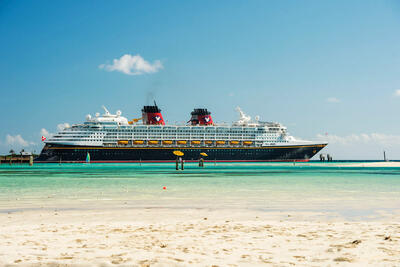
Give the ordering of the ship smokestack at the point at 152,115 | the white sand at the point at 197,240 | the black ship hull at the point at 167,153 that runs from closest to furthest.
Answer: the white sand at the point at 197,240 → the black ship hull at the point at 167,153 → the ship smokestack at the point at 152,115

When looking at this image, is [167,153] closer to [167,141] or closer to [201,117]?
[167,141]

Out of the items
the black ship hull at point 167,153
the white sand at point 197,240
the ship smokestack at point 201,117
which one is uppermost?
the ship smokestack at point 201,117

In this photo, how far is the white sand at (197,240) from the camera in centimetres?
488

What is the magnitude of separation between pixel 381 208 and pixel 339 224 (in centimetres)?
347

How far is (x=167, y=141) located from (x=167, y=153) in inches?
123

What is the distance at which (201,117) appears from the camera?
89.7 meters

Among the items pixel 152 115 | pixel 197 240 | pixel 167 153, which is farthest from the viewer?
pixel 152 115

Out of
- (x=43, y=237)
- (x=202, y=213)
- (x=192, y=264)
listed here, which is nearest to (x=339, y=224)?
(x=202, y=213)

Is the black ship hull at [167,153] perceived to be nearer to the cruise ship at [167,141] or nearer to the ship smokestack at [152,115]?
the cruise ship at [167,141]

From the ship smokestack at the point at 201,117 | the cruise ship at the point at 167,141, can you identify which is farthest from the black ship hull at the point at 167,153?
the ship smokestack at the point at 201,117

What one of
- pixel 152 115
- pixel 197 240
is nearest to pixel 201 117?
pixel 152 115

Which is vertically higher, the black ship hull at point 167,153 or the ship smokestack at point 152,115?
the ship smokestack at point 152,115

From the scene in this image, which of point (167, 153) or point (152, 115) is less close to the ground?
point (152, 115)

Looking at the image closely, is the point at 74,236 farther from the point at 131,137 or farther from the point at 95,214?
the point at 131,137
